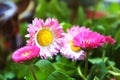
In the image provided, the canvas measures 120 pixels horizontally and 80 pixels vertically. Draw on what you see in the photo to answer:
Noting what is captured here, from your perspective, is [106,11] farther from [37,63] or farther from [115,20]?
[37,63]

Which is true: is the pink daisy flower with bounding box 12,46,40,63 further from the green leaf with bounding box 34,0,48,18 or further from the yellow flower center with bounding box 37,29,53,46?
the green leaf with bounding box 34,0,48,18

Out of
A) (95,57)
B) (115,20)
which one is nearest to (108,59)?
(95,57)

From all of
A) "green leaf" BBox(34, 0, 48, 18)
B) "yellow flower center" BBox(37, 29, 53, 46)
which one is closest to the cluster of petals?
"yellow flower center" BBox(37, 29, 53, 46)

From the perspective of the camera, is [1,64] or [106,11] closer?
[1,64]

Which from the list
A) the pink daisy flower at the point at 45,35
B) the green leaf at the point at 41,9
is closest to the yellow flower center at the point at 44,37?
the pink daisy flower at the point at 45,35

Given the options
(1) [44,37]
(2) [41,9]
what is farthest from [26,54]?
(2) [41,9]

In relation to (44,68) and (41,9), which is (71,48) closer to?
(44,68)

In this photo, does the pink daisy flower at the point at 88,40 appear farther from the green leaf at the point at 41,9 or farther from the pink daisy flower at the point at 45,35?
the green leaf at the point at 41,9

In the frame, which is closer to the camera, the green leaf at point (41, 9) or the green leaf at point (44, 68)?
the green leaf at point (44, 68)
